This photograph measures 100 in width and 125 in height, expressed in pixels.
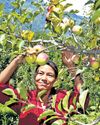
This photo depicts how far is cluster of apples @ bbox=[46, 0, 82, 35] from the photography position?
1.54 metres

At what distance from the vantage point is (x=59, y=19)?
5.10 feet

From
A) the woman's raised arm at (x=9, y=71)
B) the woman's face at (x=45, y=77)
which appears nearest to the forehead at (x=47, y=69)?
the woman's face at (x=45, y=77)

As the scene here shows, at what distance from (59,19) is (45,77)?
140 centimetres

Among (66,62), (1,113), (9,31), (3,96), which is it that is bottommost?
(1,113)

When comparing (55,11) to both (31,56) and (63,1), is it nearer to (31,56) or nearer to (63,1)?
(63,1)

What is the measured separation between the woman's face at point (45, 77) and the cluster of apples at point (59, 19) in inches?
48.6

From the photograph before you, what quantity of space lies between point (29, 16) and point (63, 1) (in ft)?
0.58

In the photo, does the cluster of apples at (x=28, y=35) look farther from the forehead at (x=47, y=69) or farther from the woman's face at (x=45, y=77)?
the forehead at (x=47, y=69)

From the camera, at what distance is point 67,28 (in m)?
1.55

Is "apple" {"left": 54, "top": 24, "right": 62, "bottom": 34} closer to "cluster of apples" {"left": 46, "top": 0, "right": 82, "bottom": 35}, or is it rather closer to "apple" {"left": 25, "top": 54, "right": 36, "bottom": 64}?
"cluster of apples" {"left": 46, "top": 0, "right": 82, "bottom": 35}

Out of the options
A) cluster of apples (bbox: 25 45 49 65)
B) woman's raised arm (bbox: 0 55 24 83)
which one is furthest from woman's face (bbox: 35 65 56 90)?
cluster of apples (bbox: 25 45 49 65)

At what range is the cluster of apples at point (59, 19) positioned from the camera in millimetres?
1537

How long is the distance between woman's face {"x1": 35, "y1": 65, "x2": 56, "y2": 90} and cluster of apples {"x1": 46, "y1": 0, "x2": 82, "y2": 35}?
4.05 feet

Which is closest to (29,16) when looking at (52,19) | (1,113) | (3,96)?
(52,19)
